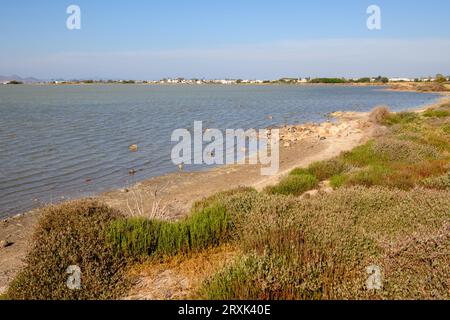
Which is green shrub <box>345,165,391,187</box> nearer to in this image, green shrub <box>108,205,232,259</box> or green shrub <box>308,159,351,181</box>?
green shrub <box>308,159,351,181</box>

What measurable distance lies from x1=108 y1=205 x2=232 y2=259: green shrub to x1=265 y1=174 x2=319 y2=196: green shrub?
192 inches

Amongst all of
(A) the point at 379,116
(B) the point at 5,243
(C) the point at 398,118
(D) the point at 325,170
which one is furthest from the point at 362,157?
(A) the point at 379,116

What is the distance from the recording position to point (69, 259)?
19.5 ft

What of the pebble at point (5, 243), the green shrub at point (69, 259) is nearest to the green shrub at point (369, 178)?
the green shrub at point (69, 259)

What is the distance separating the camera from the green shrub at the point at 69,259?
17.8 ft

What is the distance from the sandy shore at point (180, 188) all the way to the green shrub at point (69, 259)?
113 centimetres

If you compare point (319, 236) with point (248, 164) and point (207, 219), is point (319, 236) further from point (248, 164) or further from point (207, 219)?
point (248, 164)

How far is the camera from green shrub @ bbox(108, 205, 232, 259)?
6.67m

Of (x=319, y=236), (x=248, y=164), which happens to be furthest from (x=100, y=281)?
(x=248, y=164)

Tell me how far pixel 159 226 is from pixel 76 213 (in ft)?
5.22

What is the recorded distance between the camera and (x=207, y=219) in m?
7.21

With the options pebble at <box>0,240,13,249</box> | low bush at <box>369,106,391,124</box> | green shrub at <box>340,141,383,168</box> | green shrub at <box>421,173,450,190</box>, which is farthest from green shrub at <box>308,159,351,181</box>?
low bush at <box>369,106,391,124</box>

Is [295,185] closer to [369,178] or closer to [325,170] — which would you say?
[369,178]

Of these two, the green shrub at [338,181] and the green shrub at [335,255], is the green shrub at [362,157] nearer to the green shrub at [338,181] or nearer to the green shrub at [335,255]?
the green shrub at [338,181]
